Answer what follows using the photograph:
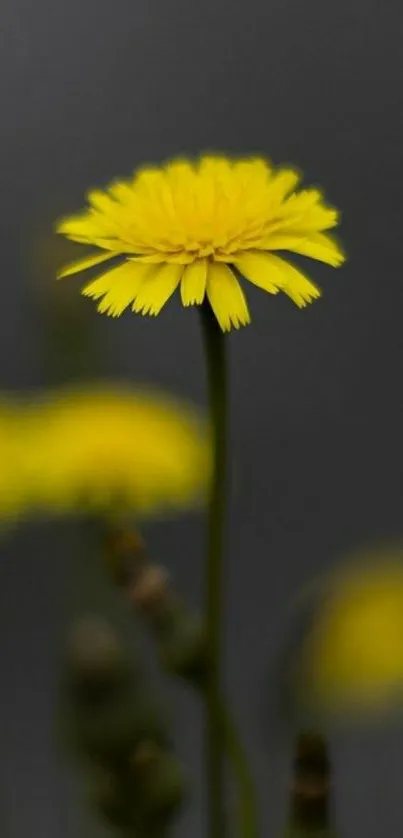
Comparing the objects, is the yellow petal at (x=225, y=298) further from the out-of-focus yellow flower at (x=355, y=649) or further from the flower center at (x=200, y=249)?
the out-of-focus yellow flower at (x=355, y=649)

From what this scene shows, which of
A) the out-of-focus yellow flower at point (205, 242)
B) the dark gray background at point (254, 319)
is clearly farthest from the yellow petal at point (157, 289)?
the dark gray background at point (254, 319)

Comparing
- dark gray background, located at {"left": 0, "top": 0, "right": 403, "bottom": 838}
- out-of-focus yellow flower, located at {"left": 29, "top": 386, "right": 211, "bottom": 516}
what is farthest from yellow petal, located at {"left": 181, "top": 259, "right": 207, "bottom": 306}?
dark gray background, located at {"left": 0, "top": 0, "right": 403, "bottom": 838}

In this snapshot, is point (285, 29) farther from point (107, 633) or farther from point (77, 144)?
point (107, 633)

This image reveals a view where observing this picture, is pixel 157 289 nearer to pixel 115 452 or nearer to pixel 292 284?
pixel 292 284

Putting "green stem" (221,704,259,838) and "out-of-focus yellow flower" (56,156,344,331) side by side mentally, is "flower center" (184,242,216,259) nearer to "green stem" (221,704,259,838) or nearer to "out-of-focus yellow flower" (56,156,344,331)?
"out-of-focus yellow flower" (56,156,344,331)

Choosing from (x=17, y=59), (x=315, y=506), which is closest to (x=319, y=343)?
(x=315, y=506)

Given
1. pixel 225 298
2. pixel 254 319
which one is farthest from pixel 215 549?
pixel 254 319
